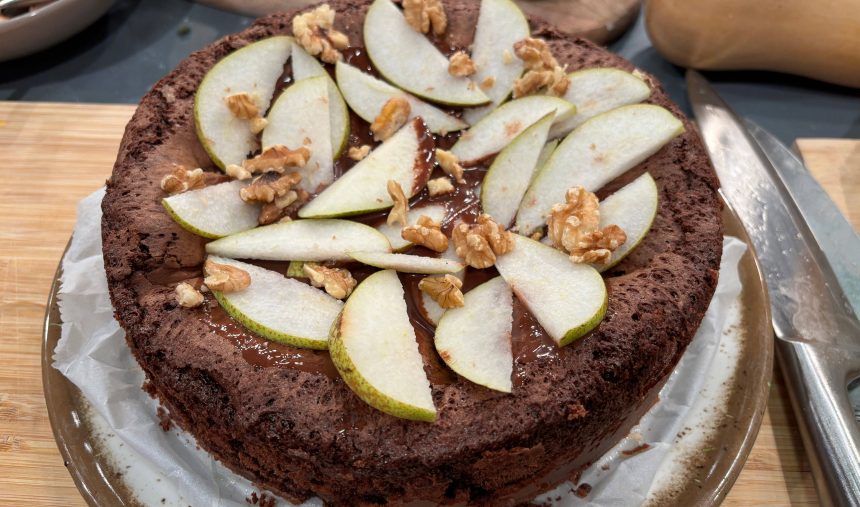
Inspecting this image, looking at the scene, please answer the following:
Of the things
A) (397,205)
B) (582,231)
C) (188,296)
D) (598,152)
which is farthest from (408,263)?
(598,152)

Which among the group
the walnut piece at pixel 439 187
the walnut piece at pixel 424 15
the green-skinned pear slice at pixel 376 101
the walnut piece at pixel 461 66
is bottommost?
the walnut piece at pixel 439 187

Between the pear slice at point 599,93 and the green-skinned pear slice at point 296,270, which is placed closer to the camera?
the green-skinned pear slice at point 296,270

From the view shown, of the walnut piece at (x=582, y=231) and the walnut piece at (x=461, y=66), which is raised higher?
the walnut piece at (x=461, y=66)

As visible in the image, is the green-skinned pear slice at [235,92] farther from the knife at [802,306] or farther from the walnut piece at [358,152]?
the knife at [802,306]

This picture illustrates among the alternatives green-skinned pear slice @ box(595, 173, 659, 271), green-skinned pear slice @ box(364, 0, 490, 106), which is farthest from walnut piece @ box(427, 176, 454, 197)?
green-skinned pear slice @ box(595, 173, 659, 271)

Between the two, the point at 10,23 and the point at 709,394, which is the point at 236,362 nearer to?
the point at 709,394

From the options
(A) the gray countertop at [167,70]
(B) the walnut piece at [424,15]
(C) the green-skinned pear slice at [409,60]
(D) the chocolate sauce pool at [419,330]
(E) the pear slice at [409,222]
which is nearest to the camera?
(D) the chocolate sauce pool at [419,330]

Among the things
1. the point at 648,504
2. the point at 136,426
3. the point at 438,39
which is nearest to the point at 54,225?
the point at 136,426

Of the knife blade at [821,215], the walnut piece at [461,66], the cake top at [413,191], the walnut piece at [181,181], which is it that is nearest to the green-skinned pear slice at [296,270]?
the cake top at [413,191]
